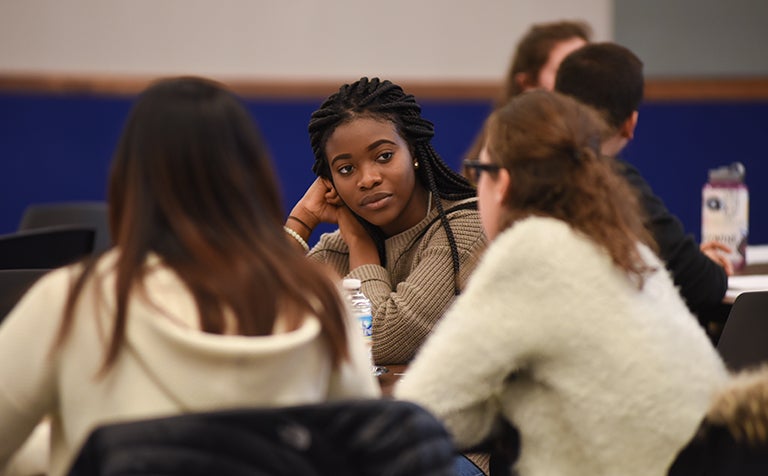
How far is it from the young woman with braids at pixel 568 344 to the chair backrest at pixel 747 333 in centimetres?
41

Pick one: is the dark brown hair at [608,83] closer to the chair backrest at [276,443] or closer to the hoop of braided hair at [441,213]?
the hoop of braided hair at [441,213]

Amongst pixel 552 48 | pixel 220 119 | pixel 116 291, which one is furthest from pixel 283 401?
pixel 552 48

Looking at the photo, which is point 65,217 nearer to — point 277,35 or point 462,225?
point 277,35

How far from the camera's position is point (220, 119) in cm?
130

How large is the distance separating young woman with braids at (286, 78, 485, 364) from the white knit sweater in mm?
646

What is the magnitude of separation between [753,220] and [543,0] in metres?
1.67

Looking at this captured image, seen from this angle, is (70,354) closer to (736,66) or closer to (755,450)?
(755,450)

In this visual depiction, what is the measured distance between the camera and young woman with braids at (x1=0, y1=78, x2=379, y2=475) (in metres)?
1.21

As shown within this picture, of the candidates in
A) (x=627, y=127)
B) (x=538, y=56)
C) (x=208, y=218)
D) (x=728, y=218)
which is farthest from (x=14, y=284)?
(x=538, y=56)

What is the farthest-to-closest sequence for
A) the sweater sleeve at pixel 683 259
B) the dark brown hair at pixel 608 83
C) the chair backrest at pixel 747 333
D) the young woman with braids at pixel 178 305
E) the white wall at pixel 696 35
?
the white wall at pixel 696 35, the dark brown hair at pixel 608 83, the sweater sleeve at pixel 683 259, the chair backrest at pixel 747 333, the young woman with braids at pixel 178 305

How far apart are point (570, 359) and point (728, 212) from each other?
1.72 m

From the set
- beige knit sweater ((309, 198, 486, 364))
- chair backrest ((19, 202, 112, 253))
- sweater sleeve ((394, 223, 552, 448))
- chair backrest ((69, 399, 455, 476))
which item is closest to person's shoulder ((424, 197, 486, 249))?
beige knit sweater ((309, 198, 486, 364))

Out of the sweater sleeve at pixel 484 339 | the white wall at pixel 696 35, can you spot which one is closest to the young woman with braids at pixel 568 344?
the sweater sleeve at pixel 484 339

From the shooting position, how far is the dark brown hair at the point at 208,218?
124 centimetres
